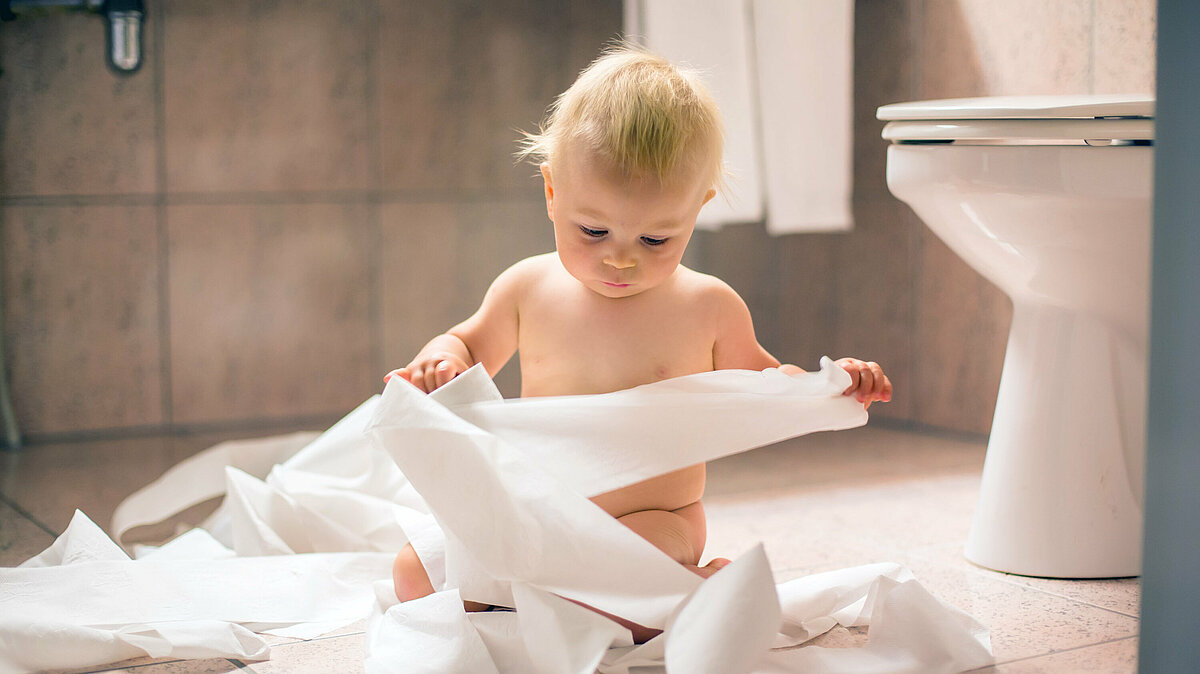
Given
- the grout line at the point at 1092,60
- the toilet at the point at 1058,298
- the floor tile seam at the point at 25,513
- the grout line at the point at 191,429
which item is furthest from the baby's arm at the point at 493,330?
the grout line at the point at 1092,60

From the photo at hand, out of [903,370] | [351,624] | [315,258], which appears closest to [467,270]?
[315,258]

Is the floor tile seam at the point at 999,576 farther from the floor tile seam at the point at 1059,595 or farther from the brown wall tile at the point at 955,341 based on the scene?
the brown wall tile at the point at 955,341

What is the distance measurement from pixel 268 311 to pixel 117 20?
547 millimetres

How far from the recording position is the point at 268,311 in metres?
2.02

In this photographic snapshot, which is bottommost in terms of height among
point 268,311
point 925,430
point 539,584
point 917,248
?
point 925,430

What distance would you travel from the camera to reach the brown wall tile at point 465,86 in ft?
6.82

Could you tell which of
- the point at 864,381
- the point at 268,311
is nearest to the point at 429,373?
the point at 864,381

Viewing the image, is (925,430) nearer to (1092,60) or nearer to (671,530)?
(1092,60)

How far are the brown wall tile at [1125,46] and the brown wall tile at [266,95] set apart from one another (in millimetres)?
1258

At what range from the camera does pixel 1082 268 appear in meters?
1.16

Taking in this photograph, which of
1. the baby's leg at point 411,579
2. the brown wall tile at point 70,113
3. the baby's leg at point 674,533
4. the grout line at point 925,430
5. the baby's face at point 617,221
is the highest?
the brown wall tile at point 70,113

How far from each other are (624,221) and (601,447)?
0.18 m

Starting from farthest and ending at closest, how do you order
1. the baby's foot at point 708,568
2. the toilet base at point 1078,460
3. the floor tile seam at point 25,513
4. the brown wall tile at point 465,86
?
the brown wall tile at point 465,86
the floor tile seam at point 25,513
the toilet base at point 1078,460
the baby's foot at point 708,568

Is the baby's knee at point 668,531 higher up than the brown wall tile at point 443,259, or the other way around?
the brown wall tile at point 443,259
